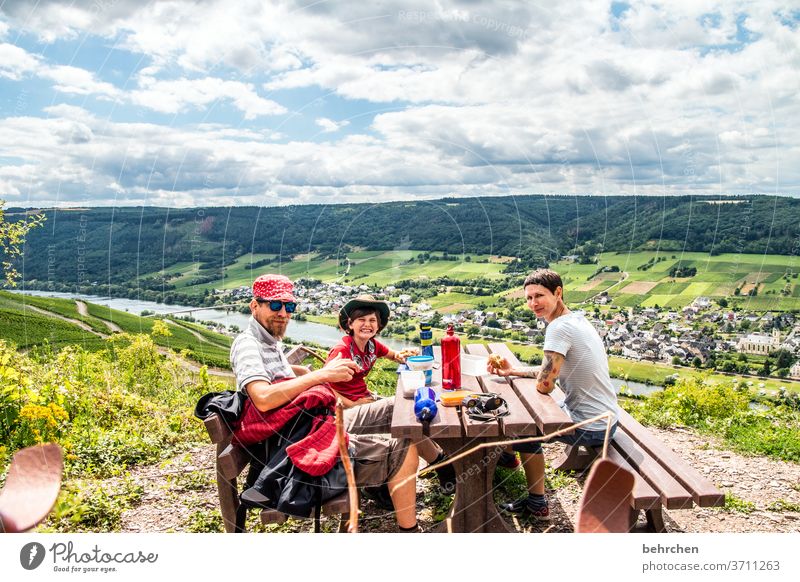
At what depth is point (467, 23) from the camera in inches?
161

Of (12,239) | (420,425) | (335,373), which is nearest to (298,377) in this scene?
(335,373)

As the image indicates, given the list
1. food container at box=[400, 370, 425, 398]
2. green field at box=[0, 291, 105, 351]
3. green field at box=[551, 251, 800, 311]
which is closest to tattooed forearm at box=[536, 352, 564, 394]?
food container at box=[400, 370, 425, 398]

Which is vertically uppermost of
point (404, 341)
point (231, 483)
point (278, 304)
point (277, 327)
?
point (278, 304)

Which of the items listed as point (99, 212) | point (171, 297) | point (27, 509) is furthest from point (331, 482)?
point (99, 212)

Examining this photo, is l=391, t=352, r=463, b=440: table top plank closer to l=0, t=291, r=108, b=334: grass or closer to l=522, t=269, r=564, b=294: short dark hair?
l=522, t=269, r=564, b=294: short dark hair

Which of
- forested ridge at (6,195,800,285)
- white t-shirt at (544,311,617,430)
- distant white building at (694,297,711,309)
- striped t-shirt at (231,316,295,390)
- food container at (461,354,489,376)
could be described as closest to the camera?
striped t-shirt at (231,316,295,390)

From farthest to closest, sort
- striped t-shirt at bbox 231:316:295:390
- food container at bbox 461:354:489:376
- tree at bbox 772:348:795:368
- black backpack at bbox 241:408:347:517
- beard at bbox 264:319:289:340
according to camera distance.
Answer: tree at bbox 772:348:795:368
food container at bbox 461:354:489:376
beard at bbox 264:319:289:340
striped t-shirt at bbox 231:316:295:390
black backpack at bbox 241:408:347:517

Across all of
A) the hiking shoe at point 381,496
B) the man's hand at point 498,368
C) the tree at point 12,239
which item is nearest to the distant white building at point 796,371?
the man's hand at point 498,368

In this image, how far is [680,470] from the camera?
132 inches

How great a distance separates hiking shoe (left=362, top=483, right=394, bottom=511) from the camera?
13.1ft

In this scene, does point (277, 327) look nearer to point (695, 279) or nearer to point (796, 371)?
point (695, 279)

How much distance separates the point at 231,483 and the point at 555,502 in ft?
7.47

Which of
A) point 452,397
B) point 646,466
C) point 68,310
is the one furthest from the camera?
point 68,310
